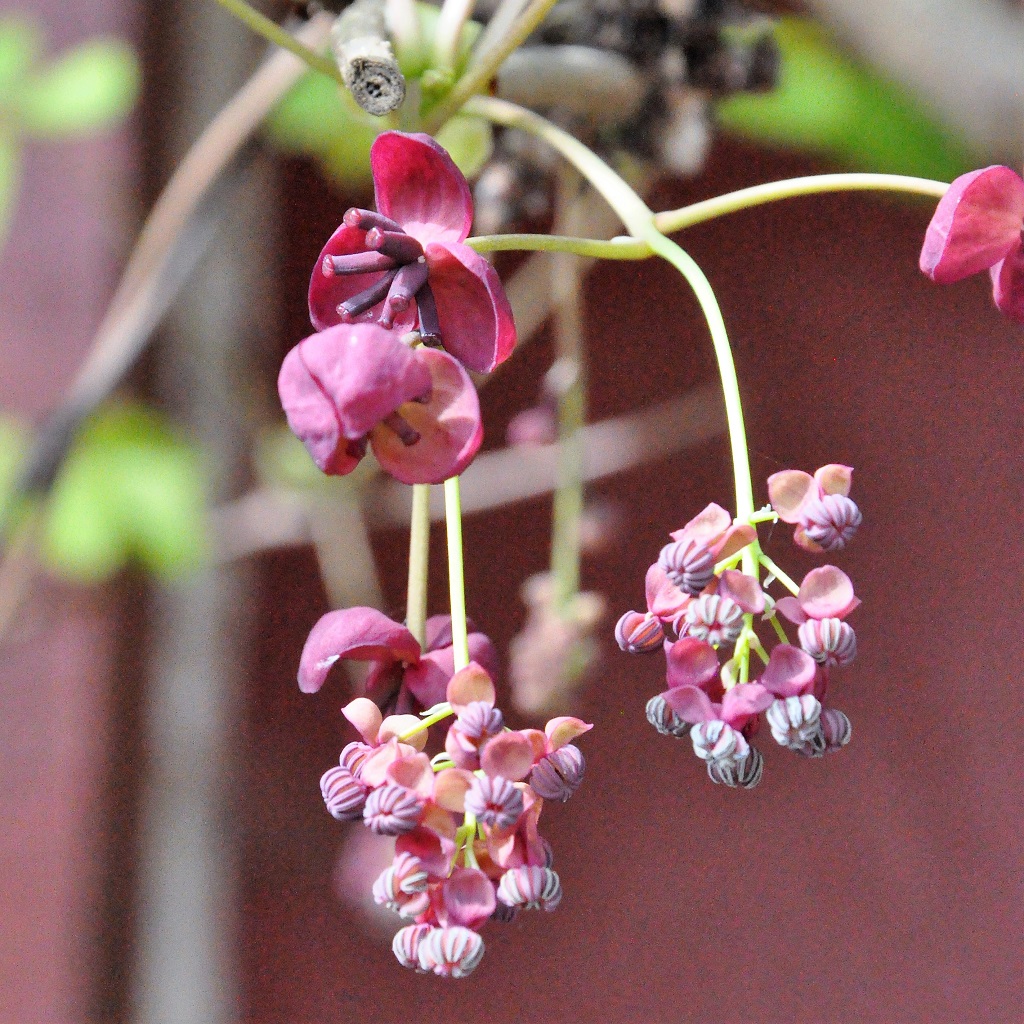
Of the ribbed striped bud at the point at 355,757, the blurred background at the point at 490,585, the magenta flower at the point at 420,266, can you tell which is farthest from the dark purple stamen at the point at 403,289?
the blurred background at the point at 490,585

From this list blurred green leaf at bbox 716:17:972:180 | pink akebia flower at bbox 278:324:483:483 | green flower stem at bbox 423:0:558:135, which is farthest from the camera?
blurred green leaf at bbox 716:17:972:180

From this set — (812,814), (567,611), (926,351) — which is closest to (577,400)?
(567,611)

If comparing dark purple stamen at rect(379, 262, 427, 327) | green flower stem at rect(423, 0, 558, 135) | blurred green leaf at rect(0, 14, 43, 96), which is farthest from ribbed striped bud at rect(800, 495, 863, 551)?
blurred green leaf at rect(0, 14, 43, 96)

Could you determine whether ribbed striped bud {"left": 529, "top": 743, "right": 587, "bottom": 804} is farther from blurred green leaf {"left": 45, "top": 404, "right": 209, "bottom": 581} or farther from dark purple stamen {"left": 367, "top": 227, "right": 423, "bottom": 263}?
blurred green leaf {"left": 45, "top": 404, "right": 209, "bottom": 581}

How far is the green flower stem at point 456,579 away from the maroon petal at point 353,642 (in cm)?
3

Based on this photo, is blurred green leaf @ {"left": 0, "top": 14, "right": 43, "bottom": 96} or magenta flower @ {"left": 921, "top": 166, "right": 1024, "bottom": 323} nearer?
magenta flower @ {"left": 921, "top": 166, "right": 1024, "bottom": 323}

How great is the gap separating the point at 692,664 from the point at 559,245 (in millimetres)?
115

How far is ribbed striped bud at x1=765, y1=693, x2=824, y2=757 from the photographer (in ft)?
0.88

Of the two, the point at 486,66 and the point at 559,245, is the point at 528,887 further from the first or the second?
the point at 486,66

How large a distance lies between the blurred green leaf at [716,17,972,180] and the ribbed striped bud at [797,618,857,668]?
59 centimetres

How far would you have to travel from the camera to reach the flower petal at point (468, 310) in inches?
11.0

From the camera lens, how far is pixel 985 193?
31 centimetres

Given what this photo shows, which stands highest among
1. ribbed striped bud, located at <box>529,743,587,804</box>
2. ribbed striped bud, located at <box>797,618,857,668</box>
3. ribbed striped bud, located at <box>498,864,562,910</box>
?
ribbed striped bud, located at <box>797,618,857,668</box>

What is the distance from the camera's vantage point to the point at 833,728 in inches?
11.0
